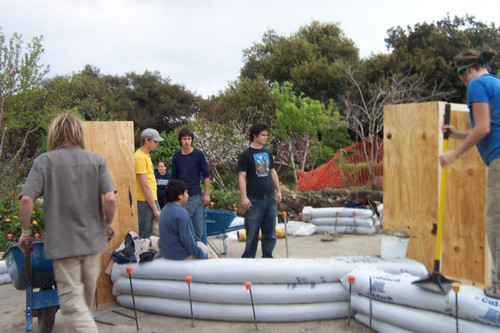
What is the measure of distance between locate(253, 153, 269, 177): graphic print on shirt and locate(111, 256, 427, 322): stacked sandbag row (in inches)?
51.9

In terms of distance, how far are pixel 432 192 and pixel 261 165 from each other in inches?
70.5

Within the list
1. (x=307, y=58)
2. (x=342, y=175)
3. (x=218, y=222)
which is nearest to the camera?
(x=218, y=222)

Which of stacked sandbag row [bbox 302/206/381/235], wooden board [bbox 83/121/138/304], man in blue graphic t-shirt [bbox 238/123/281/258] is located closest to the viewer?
wooden board [bbox 83/121/138/304]

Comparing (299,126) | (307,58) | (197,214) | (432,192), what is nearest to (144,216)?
(197,214)

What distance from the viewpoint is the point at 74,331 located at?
108 inches

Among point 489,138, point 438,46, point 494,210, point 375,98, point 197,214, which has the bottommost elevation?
point 197,214

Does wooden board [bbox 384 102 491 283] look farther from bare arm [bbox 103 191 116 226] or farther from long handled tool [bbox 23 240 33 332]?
long handled tool [bbox 23 240 33 332]

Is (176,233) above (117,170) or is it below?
below

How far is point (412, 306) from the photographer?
286 cm

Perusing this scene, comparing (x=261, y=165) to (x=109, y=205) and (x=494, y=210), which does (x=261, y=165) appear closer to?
(x=109, y=205)

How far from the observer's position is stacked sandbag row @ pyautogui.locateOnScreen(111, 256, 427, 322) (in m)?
3.33

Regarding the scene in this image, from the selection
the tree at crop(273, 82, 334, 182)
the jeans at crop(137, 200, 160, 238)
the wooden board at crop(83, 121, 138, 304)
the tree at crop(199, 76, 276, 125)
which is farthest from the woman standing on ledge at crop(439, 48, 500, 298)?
the tree at crop(199, 76, 276, 125)

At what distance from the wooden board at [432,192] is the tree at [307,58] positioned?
18021 millimetres

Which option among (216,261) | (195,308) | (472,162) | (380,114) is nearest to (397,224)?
(472,162)
